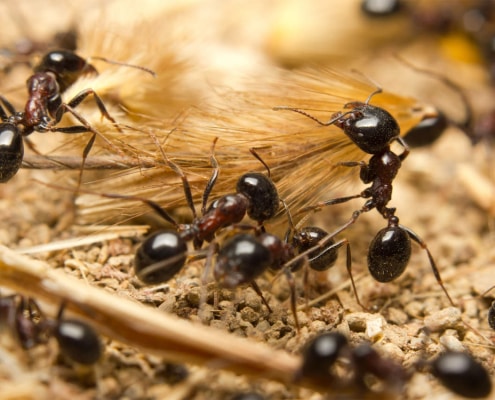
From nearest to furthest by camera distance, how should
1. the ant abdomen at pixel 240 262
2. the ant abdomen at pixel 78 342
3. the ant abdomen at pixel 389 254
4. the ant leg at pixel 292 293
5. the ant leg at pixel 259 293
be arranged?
1. the ant abdomen at pixel 78 342
2. the ant abdomen at pixel 240 262
3. the ant leg at pixel 292 293
4. the ant leg at pixel 259 293
5. the ant abdomen at pixel 389 254

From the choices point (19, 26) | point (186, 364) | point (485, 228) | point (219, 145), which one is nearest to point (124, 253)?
point (219, 145)

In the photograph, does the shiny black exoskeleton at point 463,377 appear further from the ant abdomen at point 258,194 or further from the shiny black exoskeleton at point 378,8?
the shiny black exoskeleton at point 378,8

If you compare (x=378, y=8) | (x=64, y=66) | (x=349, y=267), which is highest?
(x=378, y=8)

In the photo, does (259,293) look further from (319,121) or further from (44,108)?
(44,108)

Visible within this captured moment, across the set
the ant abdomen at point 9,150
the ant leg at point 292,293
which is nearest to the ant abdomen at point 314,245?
the ant leg at point 292,293

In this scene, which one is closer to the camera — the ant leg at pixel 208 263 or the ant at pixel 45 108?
the ant leg at pixel 208 263

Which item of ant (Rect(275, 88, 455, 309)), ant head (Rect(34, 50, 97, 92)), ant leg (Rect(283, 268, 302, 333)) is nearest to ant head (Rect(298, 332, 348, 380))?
ant leg (Rect(283, 268, 302, 333))

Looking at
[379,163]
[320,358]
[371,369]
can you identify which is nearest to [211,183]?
[379,163]
